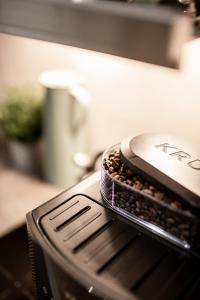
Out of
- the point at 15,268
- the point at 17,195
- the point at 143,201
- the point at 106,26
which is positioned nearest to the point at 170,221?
the point at 143,201

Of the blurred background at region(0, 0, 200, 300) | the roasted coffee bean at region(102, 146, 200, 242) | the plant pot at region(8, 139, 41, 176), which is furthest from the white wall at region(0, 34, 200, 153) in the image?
the roasted coffee bean at region(102, 146, 200, 242)

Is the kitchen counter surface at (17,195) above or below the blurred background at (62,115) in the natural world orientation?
below

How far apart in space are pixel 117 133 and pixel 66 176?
0.63 feet

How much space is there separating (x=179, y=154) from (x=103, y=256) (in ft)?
0.57

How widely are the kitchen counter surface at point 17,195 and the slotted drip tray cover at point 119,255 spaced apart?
0.46m

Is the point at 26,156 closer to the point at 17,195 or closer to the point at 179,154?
the point at 17,195

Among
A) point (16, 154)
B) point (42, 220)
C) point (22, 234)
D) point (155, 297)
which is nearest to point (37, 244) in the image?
point (42, 220)

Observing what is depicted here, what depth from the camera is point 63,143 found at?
104cm

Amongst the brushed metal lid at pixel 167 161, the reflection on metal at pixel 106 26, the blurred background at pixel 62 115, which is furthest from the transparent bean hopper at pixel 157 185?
the blurred background at pixel 62 115

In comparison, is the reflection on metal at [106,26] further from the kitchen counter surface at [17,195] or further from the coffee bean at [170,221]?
the kitchen counter surface at [17,195]

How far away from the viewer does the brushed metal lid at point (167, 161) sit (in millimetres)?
481

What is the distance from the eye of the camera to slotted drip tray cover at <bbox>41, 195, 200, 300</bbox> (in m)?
0.45

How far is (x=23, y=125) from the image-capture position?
1091mm

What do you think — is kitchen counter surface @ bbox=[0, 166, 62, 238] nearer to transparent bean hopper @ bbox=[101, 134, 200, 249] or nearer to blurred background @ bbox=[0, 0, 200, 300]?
blurred background @ bbox=[0, 0, 200, 300]
